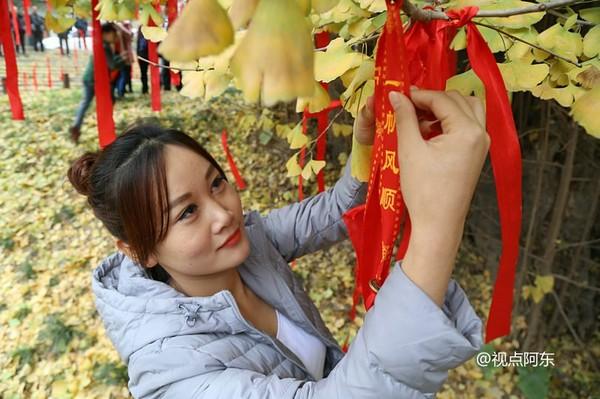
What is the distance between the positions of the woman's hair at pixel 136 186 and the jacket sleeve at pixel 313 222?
0.32 m

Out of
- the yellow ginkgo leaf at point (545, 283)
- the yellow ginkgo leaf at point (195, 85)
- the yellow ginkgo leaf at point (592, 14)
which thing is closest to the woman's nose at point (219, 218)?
the yellow ginkgo leaf at point (195, 85)

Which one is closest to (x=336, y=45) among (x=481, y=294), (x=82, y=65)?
(x=481, y=294)

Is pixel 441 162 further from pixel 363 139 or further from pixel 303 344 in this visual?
pixel 303 344

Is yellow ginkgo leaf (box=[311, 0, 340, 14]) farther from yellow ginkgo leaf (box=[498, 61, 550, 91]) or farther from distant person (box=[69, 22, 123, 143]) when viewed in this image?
distant person (box=[69, 22, 123, 143])

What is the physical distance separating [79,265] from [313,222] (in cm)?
257

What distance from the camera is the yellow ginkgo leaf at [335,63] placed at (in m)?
0.77

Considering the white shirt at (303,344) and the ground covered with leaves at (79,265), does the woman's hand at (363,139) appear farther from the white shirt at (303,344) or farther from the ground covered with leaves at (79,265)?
the ground covered with leaves at (79,265)

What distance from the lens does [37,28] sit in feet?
34.7

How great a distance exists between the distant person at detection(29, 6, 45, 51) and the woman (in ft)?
35.5

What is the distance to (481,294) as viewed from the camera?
2.91 metres

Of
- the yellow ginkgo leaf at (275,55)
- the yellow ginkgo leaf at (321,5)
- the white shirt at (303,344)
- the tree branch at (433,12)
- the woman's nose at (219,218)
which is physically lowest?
the white shirt at (303,344)

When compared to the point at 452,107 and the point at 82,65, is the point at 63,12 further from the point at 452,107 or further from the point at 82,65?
the point at 82,65

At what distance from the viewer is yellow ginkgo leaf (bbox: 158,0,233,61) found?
0.99ft

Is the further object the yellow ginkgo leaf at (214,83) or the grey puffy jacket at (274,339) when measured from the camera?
the yellow ginkgo leaf at (214,83)
